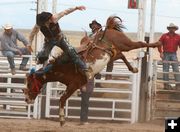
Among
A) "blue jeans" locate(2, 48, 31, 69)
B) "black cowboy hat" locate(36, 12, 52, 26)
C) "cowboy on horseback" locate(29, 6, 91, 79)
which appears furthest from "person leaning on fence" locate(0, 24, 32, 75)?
"black cowboy hat" locate(36, 12, 52, 26)

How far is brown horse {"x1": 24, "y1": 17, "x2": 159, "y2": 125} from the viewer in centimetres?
711

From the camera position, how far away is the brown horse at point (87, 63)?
23.3ft

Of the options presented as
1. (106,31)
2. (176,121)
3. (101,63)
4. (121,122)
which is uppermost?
(106,31)

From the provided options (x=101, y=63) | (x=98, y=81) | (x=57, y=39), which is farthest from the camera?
(x=98, y=81)

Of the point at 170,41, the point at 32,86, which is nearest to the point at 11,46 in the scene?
the point at 32,86

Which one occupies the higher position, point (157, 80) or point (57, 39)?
point (57, 39)

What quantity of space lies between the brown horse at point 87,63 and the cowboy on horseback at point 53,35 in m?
0.15

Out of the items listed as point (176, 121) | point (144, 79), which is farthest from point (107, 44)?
point (176, 121)

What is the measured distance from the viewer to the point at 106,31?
7.54m

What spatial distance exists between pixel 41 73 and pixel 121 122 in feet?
11.5

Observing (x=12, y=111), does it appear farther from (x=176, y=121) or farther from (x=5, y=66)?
(x=176, y=121)

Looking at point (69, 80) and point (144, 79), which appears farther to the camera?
point (144, 79)

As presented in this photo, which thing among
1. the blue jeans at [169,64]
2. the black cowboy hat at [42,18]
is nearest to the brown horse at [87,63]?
the black cowboy hat at [42,18]

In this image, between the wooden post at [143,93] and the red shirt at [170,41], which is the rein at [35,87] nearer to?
the wooden post at [143,93]
